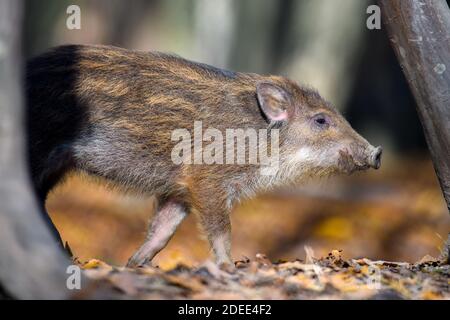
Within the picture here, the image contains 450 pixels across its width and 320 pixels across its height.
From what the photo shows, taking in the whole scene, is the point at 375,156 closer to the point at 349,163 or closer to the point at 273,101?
the point at 349,163

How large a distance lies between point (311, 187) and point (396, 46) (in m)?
8.93

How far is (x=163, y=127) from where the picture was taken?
7.57 m

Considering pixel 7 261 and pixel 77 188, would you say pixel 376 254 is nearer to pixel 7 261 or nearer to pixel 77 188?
pixel 77 188

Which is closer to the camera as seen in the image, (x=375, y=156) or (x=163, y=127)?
(x=163, y=127)

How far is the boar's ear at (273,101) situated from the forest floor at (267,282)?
201 centimetres

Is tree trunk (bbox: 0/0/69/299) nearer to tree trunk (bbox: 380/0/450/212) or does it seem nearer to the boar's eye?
tree trunk (bbox: 380/0/450/212)

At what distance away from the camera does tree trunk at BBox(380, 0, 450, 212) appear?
671 cm

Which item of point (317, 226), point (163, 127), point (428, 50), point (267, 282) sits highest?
point (428, 50)

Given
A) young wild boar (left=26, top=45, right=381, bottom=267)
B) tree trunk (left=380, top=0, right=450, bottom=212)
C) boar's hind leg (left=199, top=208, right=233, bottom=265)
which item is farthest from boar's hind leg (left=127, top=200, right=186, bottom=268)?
tree trunk (left=380, top=0, right=450, bottom=212)

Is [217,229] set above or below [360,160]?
below

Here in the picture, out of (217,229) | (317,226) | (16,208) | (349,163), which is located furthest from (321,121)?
(317,226)

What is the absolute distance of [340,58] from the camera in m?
17.2

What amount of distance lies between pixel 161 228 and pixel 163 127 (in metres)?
0.98
